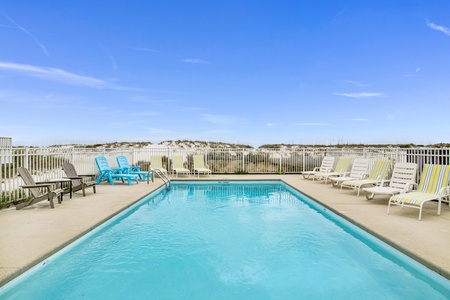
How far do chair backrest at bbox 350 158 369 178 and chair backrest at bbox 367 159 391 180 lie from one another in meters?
0.51

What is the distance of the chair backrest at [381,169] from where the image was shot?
8.57m

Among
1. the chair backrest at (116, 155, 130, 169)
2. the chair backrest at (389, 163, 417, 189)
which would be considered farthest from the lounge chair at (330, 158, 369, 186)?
the chair backrest at (116, 155, 130, 169)

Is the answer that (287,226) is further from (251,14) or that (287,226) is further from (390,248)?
(251,14)

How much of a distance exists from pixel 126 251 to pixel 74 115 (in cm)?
1441

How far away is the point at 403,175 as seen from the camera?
722 cm

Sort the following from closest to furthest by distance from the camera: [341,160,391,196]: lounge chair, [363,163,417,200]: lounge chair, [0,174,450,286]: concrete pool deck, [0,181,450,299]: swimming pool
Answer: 1. [0,181,450,299]: swimming pool
2. [0,174,450,286]: concrete pool deck
3. [363,163,417,200]: lounge chair
4. [341,160,391,196]: lounge chair

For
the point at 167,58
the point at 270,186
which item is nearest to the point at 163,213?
the point at 270,186

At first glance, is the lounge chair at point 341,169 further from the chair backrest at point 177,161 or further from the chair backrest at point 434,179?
the chair backrest at point 177,161

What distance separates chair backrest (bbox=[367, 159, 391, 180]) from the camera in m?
8.57

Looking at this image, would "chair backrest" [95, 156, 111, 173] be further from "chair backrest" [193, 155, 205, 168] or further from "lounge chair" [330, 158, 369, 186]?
"lounge chair" [330, 158, 369, 186]

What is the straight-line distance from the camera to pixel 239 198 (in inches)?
377

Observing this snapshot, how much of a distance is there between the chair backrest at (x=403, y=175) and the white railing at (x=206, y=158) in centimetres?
84

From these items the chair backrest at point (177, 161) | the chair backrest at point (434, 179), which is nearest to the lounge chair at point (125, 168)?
the chair backrest at point (177, 161)

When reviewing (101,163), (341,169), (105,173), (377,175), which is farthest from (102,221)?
(341,169)
